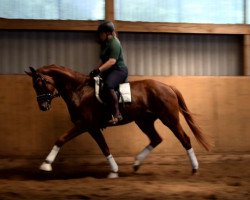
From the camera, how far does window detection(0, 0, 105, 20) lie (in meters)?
10.7

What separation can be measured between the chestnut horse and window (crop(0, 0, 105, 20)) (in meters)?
2.17

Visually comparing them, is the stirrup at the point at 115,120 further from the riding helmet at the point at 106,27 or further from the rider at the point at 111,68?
the riding helmet at the point at 106,27

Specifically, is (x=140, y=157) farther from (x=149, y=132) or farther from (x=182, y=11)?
(x=182, y=11)

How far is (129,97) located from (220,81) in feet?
9.23

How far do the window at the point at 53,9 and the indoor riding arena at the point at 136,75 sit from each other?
2cm

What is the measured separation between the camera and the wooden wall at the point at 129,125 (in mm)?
10234

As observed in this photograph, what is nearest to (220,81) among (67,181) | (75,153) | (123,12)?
(123,12)

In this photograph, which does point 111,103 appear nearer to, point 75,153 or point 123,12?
point 75,153

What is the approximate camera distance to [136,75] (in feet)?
36.7

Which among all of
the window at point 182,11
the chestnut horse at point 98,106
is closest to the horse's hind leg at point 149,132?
the chestnut horse at point 98,106

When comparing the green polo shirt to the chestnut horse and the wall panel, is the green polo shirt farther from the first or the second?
the wall panel

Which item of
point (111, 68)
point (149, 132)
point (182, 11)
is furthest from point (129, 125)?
point (182, 11)

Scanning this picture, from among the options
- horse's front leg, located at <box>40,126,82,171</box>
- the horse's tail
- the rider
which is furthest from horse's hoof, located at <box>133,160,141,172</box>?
horse's front leg, located at <box>40,126,82,171</box>

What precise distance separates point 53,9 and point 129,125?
3006 mm
